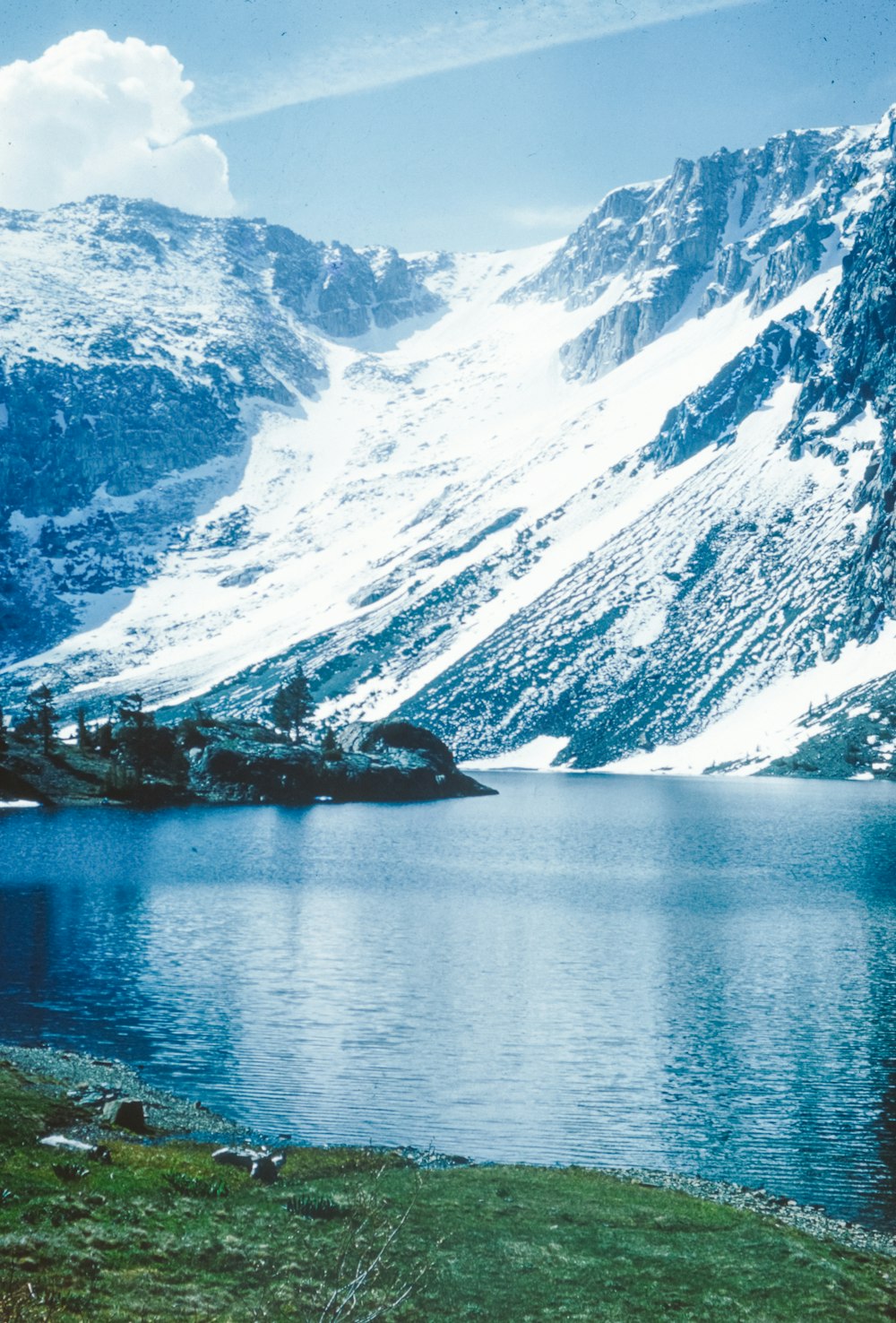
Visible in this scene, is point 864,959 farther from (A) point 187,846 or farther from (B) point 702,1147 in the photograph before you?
(A) point 187,846

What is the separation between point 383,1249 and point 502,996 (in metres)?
33.5

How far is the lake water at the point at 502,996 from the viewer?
114 feet

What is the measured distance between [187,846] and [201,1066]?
75.2 m

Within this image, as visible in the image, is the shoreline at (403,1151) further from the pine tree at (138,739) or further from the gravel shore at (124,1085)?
the pine tree at (138,739)

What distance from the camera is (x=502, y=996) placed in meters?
50.7

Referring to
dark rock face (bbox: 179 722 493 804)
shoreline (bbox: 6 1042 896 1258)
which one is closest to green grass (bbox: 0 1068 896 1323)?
shoreline (bbox: 6 1042 896 1258)

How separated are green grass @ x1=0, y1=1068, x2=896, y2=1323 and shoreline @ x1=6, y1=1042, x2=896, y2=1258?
1.24 metres

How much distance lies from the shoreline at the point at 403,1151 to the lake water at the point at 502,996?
2.80ft

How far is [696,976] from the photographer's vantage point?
185 ft

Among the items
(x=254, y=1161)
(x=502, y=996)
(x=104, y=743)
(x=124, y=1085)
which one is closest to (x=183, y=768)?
(x=104, y=743)

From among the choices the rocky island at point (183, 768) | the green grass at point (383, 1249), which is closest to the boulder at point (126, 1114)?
the green grass at point (383, 1249)

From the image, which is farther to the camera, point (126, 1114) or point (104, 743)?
point (104, 743)

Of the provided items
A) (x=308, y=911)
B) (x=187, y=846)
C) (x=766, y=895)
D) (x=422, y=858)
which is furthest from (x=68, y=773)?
(x=766, y=895)

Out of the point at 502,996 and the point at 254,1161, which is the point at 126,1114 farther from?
the point at 502,996
